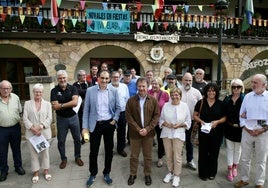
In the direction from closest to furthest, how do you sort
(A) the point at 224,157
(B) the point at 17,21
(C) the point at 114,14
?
(A) the point at 224,157 < (B) the point at 17,21 < (C) the point at 114,14

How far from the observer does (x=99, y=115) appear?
3674mm

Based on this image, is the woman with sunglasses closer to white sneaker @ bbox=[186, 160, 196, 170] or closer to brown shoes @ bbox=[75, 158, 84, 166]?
white sneaker @ bbox=[186, 160, 196, 170]

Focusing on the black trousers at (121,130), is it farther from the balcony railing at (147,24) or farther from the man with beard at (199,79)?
the balcony railing at (147,24)

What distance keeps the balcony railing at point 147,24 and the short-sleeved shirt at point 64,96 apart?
6.28 meters

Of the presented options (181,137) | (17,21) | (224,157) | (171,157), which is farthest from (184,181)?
(17,21)

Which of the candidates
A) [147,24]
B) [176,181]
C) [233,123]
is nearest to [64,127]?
[176,181]

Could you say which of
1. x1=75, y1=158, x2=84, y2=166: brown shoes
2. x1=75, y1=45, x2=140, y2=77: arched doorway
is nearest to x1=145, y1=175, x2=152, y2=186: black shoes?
x1=75, y1=158, x2=84, y2=166: brown shoes

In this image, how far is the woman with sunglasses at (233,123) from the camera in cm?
371

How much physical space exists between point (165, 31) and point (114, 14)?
2.36 meters

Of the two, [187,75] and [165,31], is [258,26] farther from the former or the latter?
[187,75]

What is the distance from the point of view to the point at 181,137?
370 cm

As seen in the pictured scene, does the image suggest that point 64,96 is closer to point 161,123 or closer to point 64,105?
point 64,105

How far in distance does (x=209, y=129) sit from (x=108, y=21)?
25.2 ft

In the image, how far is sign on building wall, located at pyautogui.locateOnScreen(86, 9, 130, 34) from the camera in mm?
9953
